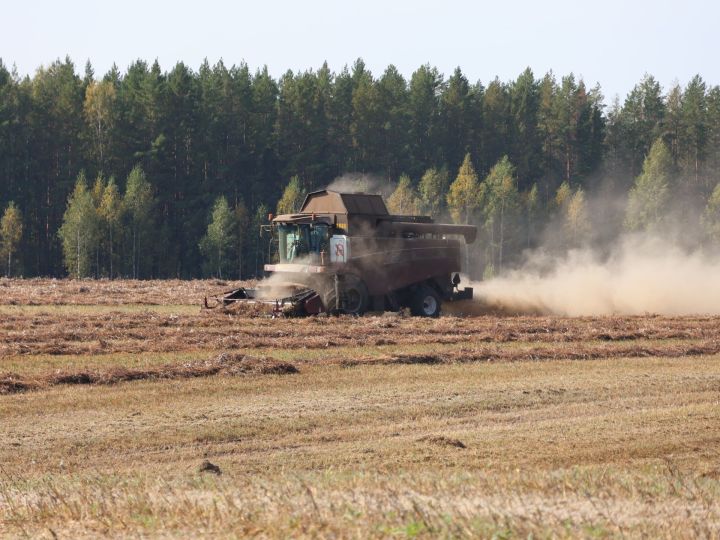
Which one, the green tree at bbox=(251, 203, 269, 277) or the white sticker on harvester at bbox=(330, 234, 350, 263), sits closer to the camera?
the white sticker on harvester at bbox=(330, 234, 350, 263)

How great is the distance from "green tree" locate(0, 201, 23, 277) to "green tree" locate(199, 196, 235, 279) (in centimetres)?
1256

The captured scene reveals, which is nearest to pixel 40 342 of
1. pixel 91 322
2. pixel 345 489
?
A: pixel 91 322

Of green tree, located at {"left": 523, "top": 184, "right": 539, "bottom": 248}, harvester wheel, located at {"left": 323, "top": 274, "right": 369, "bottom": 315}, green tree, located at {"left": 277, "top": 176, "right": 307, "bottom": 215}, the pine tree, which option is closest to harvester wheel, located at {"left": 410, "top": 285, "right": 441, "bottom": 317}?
harvester wheel, located at {"left": 323, "top": 274, "right": 369, "bottom": 315}

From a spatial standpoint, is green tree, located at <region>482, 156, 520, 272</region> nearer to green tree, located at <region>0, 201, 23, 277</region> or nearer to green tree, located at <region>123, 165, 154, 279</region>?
green tree, located at <region>123, 165, 154, 279</region>

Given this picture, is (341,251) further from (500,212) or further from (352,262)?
(500,212)

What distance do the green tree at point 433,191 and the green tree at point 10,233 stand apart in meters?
29.6

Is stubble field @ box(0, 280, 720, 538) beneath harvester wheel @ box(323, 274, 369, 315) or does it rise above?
beneath

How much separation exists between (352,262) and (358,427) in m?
18.0

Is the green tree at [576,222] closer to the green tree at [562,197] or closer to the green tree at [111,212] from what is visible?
the green tree at [562,197]

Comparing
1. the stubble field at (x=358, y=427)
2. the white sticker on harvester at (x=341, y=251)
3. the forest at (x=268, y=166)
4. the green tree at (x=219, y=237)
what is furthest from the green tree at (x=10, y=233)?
the white sticker on harvester at (x=341, y=251)

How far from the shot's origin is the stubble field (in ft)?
30.3

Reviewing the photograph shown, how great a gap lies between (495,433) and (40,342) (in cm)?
1412

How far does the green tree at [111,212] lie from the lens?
7531 centimetres

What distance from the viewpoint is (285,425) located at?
15.7m
